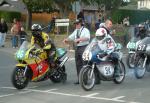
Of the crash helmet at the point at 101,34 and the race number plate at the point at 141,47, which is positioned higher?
the crash helmet at the point at 101,34

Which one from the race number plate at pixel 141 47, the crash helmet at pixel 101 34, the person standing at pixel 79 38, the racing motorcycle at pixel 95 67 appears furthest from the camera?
the race number plate at pixel 141 47

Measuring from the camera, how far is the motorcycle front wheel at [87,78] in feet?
39.5

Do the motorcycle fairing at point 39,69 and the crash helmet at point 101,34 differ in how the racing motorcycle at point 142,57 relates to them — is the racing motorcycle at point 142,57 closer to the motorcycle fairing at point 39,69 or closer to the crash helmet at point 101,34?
the crash helmet at point 101,34

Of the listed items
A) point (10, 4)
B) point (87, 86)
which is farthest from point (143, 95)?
point (10, 4)

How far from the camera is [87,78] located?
12.2m

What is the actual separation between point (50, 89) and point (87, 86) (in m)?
0.99

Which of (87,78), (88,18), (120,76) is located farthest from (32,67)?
(88,18)

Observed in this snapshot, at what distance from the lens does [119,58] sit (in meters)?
13.4

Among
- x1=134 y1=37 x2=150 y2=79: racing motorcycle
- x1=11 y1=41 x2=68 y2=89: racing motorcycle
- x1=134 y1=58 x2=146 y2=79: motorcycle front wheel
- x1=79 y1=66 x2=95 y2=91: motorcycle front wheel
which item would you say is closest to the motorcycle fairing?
x1=11 y1=41 x2=68 y2=89: racing motorcycle

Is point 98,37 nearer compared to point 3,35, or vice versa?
point 98,37

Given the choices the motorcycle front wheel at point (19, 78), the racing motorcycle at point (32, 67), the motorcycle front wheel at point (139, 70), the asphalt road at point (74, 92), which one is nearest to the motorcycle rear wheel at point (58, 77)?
the racing motorcycle at point (32, 67)

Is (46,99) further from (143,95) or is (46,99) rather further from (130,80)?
(130,80)

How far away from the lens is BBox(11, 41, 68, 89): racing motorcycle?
1227 centimetres

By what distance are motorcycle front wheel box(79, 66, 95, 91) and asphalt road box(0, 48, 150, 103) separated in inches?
6.3
